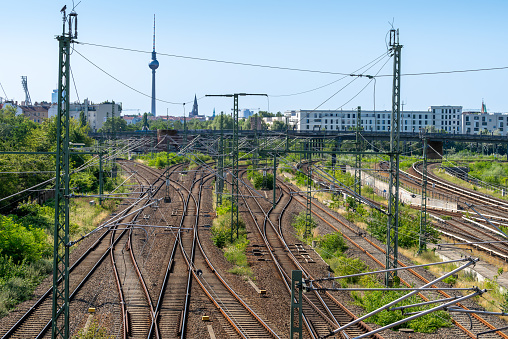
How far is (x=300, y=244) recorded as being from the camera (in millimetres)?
25812

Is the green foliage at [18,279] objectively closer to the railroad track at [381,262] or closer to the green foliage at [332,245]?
the green foliage at [332,245]

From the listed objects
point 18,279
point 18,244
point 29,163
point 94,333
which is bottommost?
point 94,333

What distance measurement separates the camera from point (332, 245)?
24906mm

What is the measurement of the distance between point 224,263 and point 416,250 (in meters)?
9.58

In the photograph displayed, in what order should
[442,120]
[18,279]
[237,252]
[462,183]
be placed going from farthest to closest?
[442,120], [462,183], [237,252], [18,279]

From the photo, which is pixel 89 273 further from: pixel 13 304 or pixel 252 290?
pixel 252 290

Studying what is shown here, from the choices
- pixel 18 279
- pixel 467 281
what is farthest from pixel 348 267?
pixel 18 279

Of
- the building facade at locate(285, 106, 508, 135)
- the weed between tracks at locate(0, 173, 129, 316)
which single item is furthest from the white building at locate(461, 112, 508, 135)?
the weed between tracks at locate(0, 173, 129, 316)

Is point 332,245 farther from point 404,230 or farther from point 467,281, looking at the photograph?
point 467,281

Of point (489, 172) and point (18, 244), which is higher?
point (489, 172)

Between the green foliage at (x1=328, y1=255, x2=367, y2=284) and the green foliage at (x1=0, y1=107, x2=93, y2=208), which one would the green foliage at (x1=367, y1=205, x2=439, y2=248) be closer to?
the green foliage at (x1=328, y1=255, x2=367, y2=284)

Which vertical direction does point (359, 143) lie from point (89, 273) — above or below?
above

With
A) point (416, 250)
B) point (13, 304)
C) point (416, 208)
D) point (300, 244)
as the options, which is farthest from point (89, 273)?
point (416, 208)

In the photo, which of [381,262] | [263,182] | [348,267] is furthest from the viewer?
[263,182]
